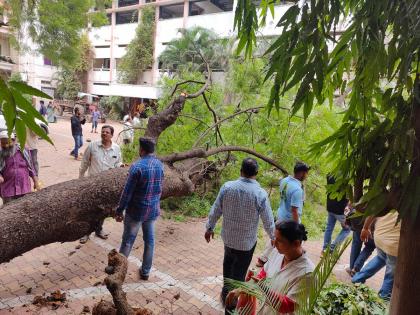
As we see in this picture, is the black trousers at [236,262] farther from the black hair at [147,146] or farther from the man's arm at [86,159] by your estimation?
the man's arm at [86,159]

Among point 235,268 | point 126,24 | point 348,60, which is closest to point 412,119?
point 348,60

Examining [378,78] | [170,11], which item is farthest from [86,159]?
[170,11]

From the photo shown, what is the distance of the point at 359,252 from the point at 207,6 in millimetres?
28917

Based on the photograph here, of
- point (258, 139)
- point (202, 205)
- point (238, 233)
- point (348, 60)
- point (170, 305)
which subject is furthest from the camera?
→ point (202, 205)

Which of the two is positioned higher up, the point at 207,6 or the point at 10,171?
the point at 207,6

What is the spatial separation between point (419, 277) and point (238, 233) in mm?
2181

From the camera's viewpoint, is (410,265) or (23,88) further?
(410,265)

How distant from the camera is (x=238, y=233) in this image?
3418 mm

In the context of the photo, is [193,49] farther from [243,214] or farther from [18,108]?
[18,108]

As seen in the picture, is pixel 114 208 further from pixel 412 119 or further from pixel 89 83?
pixel 89 83

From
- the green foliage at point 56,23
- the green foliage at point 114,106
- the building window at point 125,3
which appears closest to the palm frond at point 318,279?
the green foliage at point 56,23

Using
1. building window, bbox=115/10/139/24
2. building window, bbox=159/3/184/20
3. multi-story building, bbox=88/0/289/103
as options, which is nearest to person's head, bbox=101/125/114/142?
multi-story building, bbox=88/0/289/103

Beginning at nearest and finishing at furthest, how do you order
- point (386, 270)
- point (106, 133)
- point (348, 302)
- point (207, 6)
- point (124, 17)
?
1. point (348, 302)
2. point (386, 270)
3. point (106, 133)
4. point (207, 6)
5. point (124, 17)

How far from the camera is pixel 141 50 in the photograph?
30578 millimetres
